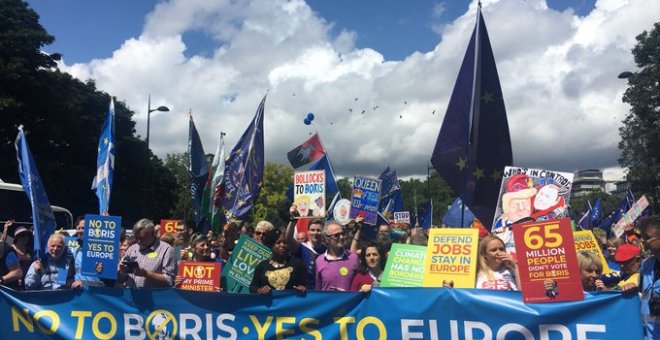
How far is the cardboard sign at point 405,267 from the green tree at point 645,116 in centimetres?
3396

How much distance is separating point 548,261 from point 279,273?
7.61 ft

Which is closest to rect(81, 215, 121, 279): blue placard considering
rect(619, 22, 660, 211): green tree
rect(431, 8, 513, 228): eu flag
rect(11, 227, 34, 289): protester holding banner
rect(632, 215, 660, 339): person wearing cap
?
rect(11, 227, 34, 289): protester holding banner

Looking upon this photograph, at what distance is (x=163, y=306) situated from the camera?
5.41 meters

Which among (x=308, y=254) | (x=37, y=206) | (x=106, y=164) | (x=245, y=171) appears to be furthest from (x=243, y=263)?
(x=245, y=171)

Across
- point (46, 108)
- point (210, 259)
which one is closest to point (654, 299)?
point (210, 259)

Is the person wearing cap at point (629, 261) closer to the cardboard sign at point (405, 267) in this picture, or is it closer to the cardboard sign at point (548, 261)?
the cardboard sign at point (548, 261)

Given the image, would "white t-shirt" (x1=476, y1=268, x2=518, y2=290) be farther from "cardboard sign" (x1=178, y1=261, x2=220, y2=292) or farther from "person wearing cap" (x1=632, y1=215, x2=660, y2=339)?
"cardboard sign" (x1=178, y1=261, x2=220, y2=292)

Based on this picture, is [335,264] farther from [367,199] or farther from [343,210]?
[343,210]

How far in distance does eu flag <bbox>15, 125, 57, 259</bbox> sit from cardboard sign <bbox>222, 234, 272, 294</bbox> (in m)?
2.07

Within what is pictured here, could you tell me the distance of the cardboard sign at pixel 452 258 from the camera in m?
4.97

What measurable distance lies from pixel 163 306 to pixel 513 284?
10.2ft

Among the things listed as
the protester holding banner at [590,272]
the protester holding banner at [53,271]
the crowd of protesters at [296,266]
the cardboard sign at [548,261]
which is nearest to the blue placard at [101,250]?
the crowd of protesters at [296,266]

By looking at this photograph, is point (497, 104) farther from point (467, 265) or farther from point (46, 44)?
point (46, 44)

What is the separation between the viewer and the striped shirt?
589 centimetres
